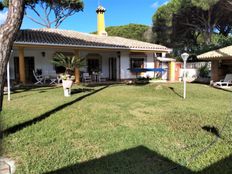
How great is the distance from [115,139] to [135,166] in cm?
116

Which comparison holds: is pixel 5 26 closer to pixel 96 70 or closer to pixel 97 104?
pixel 97 104

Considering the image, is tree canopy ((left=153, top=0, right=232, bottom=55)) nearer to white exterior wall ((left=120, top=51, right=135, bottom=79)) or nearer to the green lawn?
white exterior wall ((left=120, top=51, right=135, bottom=79))

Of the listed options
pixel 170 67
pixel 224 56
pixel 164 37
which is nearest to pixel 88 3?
pixel 164 37

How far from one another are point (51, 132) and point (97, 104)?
3.37m

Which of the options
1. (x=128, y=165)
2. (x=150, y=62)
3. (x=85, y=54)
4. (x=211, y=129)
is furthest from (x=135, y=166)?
(x=150, y=62)

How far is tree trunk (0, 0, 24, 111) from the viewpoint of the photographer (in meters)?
3.56

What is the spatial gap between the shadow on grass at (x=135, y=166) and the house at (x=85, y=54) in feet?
38.2

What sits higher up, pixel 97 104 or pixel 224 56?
pixel 224 56

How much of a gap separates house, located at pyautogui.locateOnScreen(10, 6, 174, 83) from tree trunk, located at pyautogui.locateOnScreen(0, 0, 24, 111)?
10.5m

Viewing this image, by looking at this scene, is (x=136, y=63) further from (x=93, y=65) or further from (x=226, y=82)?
(x=226, y=82)

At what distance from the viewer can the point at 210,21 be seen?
24609mm

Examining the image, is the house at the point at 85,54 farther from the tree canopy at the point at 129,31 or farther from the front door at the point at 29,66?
the tree canopy at the point at 129,31

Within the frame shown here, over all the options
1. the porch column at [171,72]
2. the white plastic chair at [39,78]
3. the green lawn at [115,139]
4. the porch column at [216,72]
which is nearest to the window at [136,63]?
the porch column at [171,72]

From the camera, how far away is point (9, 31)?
3.68m
